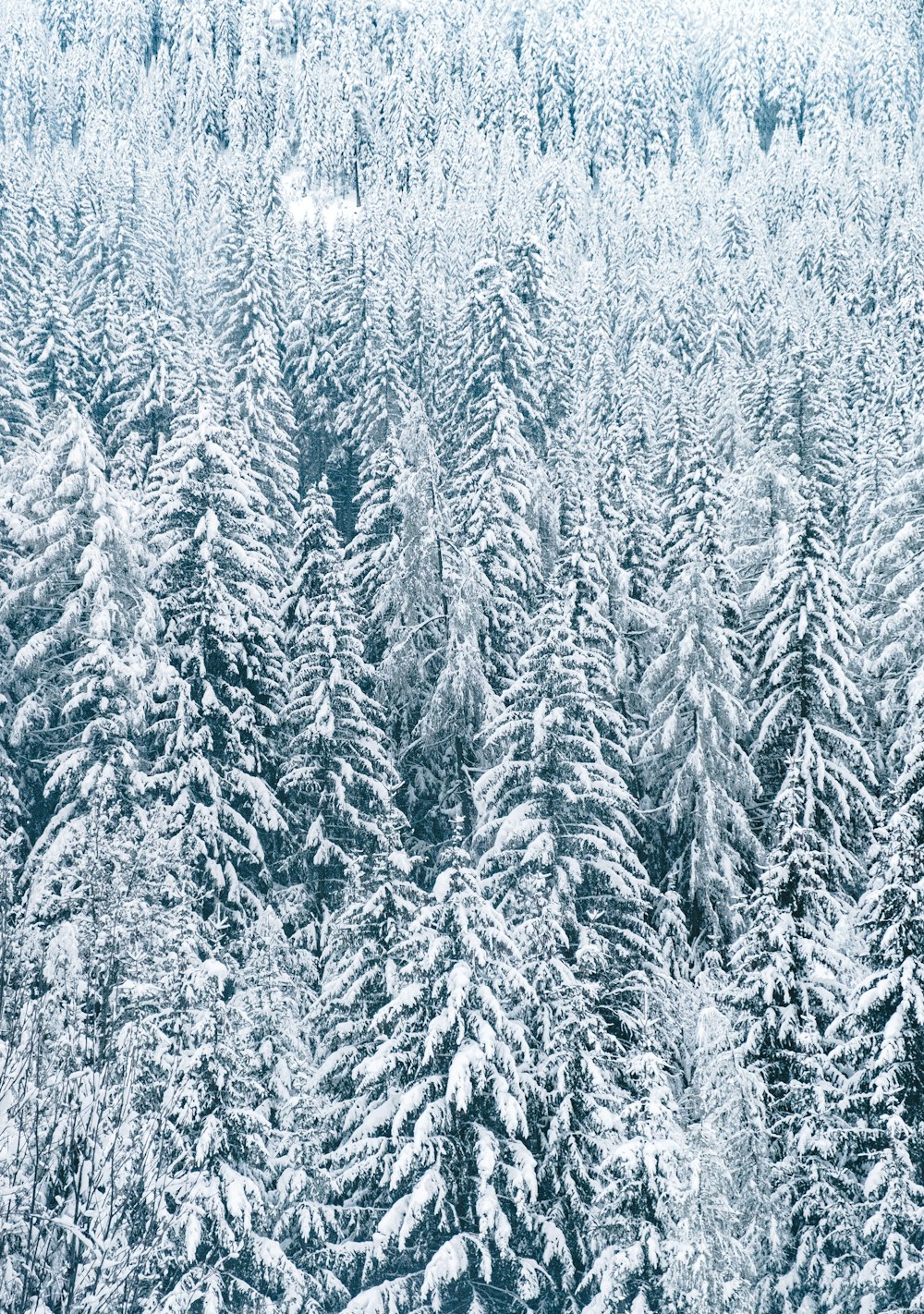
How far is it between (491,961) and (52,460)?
1566cm

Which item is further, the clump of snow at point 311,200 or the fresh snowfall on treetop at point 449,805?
the clump of snow at point 311,200

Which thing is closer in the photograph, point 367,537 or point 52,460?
point 52,460

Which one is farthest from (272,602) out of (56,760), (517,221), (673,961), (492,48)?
(492,48)

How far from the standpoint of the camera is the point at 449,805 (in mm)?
27672

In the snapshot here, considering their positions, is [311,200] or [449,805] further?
[311,200]

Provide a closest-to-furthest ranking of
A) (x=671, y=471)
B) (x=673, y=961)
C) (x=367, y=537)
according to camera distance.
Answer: (x=673, y=961)
(x=367, y=537)
(x=671, y=471)

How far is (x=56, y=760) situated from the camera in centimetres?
2325

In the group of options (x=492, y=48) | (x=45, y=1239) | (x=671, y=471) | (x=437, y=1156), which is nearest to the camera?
(x=45, y=1239)

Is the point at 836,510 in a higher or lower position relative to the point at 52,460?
lower

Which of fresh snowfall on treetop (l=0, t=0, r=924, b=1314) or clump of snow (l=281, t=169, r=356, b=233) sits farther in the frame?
clump of snow (l=281, t=169, r=356, b=233)

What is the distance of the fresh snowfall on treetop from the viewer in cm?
1513

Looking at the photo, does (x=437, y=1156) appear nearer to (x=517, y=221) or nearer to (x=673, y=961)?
(x=673, y=961)

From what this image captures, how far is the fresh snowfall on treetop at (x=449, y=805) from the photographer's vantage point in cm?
1513

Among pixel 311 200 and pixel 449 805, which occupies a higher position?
pixel 311 200
